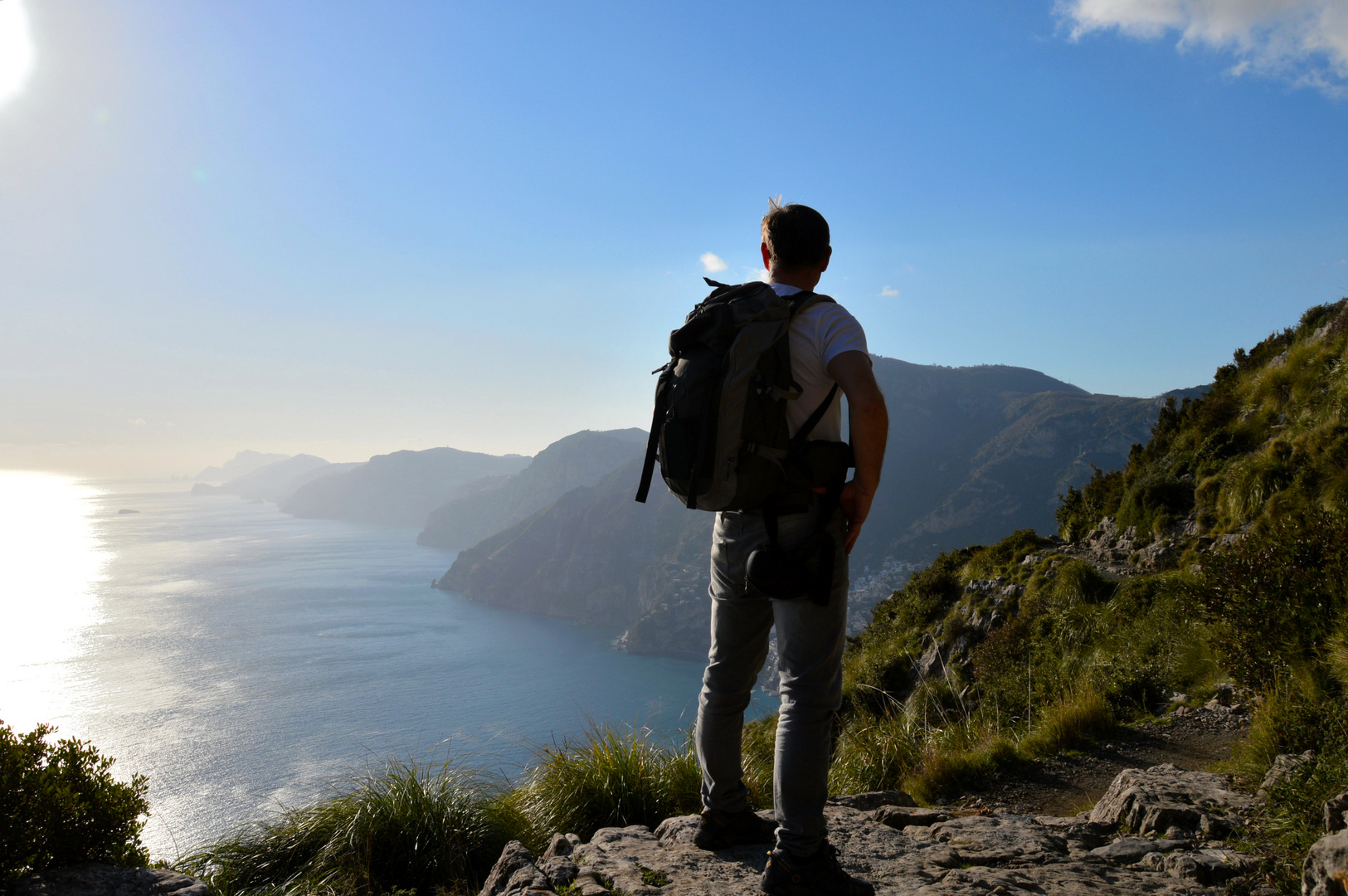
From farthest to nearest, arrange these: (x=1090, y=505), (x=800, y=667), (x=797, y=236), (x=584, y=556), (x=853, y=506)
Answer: (x=584, y=556), (x=1090, y=505), (x=797, y=236), (x=853, y=506), (x=800, y=667)

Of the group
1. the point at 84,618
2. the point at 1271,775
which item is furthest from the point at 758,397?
the point at 84,618

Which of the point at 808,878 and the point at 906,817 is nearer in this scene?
the point at 808,878

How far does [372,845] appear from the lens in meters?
3.12

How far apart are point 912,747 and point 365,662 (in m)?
82.8

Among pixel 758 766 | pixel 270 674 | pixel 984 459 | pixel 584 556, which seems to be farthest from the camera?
pixel 584 556

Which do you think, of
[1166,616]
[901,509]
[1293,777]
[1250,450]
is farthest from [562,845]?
[901,509]

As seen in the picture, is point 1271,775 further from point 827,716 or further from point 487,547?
point 487,547

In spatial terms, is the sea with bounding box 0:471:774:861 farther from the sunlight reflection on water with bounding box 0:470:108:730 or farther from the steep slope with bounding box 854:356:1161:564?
the steep slope with bounding box 854:356:1161:564

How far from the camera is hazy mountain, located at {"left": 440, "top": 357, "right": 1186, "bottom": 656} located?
10169 cm

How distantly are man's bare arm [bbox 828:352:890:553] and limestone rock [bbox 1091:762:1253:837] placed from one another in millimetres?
2027

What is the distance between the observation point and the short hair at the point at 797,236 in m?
2.15

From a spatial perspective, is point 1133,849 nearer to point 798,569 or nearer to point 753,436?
point 798,569

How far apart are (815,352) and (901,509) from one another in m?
118

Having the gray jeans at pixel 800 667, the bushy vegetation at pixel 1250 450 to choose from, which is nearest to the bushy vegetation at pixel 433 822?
the gray jeans at pixel 800 667
